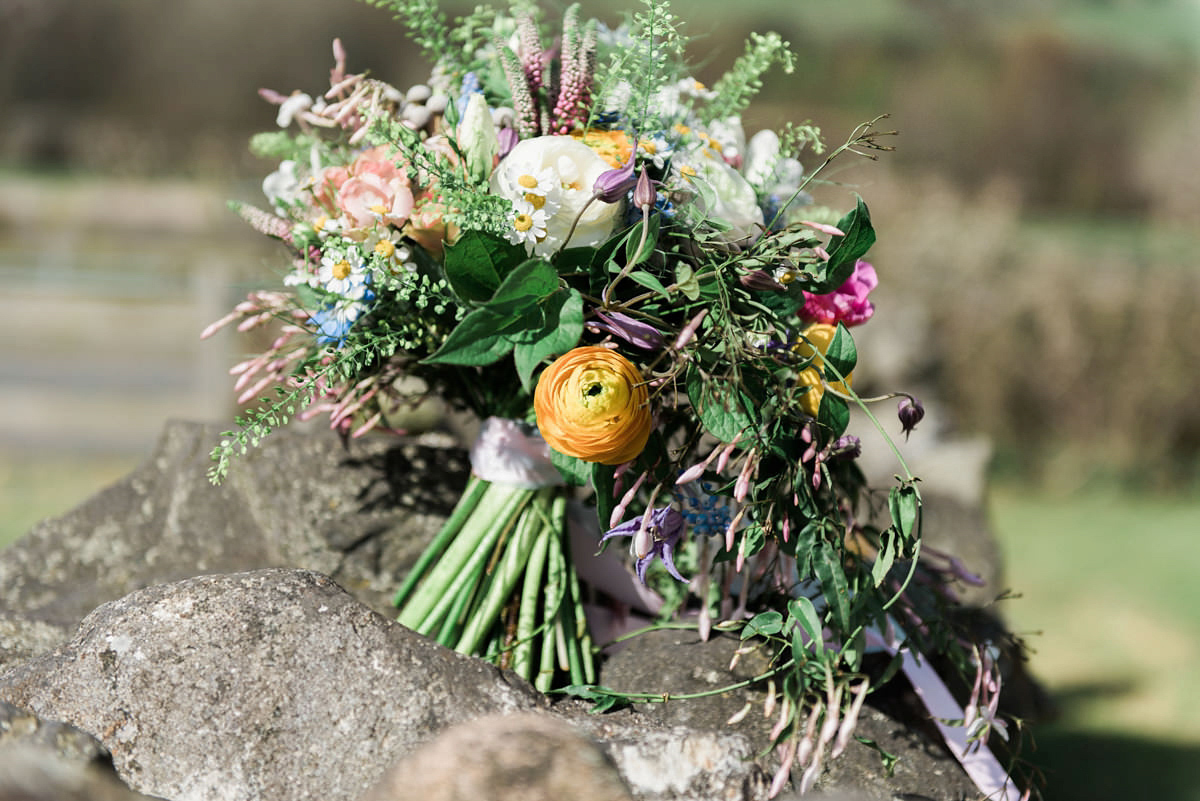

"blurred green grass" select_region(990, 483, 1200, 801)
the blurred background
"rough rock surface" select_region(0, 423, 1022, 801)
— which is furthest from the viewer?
the blurred background

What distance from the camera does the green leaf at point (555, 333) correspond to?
1225 mm

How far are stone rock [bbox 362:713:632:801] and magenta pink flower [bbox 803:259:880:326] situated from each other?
2.24 feet

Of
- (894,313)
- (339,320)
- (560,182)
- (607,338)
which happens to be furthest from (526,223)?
(894,313)

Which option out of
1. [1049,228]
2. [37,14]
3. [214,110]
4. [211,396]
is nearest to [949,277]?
[211,396]

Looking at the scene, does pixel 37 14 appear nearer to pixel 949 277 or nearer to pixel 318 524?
pixel 949 277

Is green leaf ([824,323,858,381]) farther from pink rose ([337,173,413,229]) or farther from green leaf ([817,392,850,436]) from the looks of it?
pink rose ([337,173,413,229])

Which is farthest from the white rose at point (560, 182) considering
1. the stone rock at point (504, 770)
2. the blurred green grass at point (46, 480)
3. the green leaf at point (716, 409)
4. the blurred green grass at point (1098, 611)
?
the blurred green grass at point (46, 480)

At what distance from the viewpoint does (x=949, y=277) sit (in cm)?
628

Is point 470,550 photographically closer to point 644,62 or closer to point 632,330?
point 632,330

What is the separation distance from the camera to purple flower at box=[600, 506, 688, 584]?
1.17 metres

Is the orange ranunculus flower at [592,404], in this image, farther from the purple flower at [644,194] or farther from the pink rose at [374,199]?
the pink rose at [374,199]

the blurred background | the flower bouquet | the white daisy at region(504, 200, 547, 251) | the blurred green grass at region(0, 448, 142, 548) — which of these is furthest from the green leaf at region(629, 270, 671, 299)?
the blurred green grass at region(0, 448, 142, 548)

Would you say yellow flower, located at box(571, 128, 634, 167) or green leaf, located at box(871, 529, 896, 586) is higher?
yellow flower, located at box(571, 128, 634, 167)

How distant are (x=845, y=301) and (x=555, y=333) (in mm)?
426
